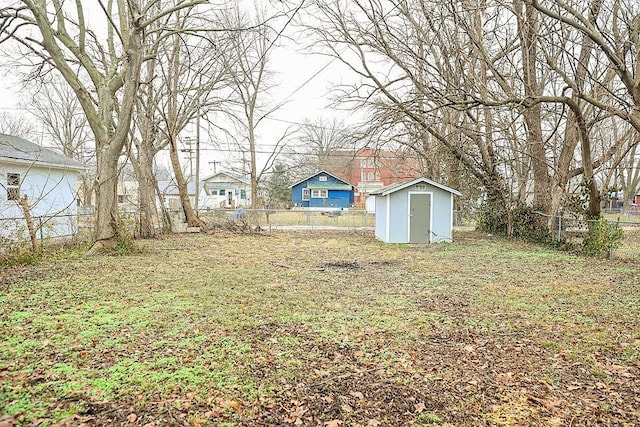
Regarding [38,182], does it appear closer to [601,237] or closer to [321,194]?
[601,237]

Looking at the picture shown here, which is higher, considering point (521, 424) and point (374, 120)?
point (374, 120)

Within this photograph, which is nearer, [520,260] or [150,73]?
[520,260]

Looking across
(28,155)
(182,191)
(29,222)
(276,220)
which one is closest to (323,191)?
(276,220)

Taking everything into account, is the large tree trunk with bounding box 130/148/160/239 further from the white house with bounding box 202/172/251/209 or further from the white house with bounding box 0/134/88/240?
the white house with bounding box 202/172/251/209

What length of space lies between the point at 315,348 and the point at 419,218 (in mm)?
10361

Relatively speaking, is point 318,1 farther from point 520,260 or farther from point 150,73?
point 520,260

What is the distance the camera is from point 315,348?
161 inches

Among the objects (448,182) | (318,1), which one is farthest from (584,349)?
(448,182)

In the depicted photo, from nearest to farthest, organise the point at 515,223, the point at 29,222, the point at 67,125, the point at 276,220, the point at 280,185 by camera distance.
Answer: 1. the point at 29,222
2. the point at 515,223
3. the point at 276,220
4. the point at 67,125
5. the point at 280,185

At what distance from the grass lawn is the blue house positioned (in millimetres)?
28369

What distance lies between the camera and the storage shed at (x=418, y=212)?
13.7 meters

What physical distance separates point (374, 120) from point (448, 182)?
279 inches

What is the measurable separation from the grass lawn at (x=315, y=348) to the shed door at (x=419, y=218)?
18.4 feet

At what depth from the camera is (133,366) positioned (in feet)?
11.6
